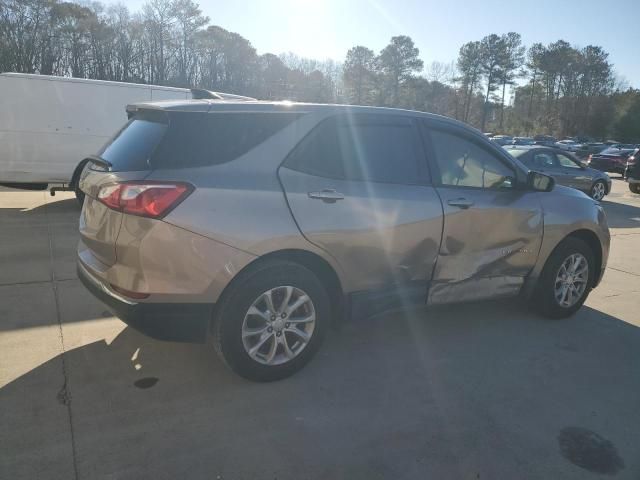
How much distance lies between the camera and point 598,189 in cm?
1415

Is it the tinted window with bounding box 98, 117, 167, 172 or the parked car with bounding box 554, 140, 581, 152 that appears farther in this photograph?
the parked car with bounding box 554, 140, 581, 152

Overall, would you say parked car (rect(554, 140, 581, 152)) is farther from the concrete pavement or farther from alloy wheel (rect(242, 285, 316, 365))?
alloy wheel (rect(242, 285, 316, 365))

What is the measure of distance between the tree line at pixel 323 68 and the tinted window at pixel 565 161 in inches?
1976

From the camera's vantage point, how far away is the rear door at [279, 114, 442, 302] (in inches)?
119

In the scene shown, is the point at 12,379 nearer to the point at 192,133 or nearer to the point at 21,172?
the point at 192,133

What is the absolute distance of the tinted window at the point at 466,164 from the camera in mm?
3682

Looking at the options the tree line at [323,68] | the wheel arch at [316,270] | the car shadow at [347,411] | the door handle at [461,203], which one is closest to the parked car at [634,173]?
the car shadow at [347,411]

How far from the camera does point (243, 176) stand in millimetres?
2816

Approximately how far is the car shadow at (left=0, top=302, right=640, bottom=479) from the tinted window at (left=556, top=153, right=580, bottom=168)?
10569 mm

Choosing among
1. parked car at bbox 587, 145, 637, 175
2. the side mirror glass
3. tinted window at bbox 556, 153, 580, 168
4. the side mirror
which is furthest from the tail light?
parked car at bbox 587, 145, 637, 175

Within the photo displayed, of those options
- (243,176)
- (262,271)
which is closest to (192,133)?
(243,176)

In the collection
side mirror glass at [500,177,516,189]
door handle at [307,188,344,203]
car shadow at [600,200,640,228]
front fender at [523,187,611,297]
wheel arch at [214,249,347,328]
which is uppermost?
side mirror glass at [500,177,516,189]

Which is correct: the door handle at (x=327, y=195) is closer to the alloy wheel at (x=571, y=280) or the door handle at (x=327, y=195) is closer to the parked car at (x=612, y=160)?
the alloy wheel at (x=571, y=280)

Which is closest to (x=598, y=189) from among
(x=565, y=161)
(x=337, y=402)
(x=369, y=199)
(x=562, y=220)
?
(x=565, y=161)
